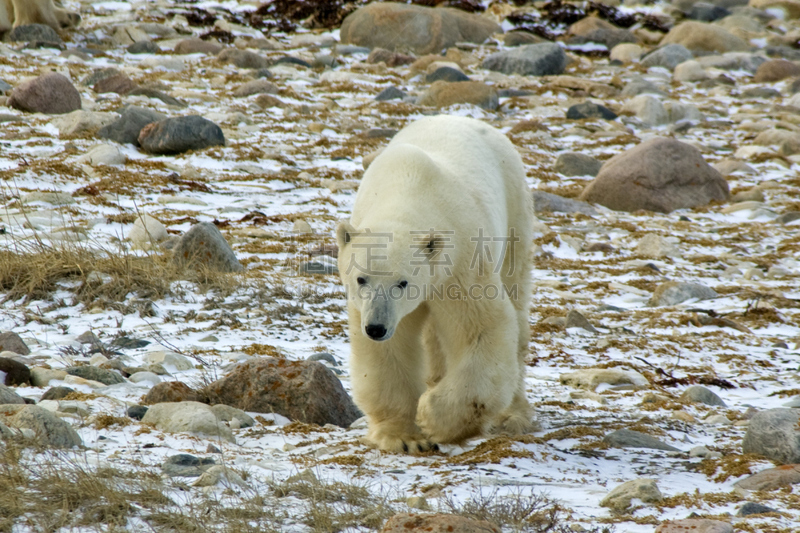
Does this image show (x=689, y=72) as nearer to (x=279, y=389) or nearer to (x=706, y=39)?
(x=706, y=39)

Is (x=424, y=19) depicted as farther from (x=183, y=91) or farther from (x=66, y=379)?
(x=66, y=379)

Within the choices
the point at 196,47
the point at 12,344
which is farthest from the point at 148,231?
the point at 196,47

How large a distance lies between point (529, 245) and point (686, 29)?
18.3 metres

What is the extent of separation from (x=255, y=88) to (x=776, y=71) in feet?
39.5

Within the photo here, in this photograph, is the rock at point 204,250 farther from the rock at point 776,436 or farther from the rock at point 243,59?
the rock at point 243,59

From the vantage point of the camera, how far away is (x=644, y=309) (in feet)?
22.8

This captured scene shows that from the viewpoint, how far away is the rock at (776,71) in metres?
17.9

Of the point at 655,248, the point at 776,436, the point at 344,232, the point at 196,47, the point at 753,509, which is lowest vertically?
the point at 655,248

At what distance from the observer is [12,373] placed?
13.8ft

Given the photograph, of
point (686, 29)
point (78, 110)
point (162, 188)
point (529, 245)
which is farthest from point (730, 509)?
point (686, 29)

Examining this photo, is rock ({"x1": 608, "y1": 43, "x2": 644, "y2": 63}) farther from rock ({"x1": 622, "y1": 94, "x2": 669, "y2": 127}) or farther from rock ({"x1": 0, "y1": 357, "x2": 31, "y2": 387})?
rock ({"x1": 0, "y1": 357, "x2": 31, "y2": 387})

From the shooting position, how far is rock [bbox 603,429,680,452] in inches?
156

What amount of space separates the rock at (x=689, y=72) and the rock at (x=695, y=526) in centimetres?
1695

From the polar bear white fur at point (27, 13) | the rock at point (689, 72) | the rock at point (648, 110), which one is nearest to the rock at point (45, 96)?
the polar bear white fur at point (27, 13)
